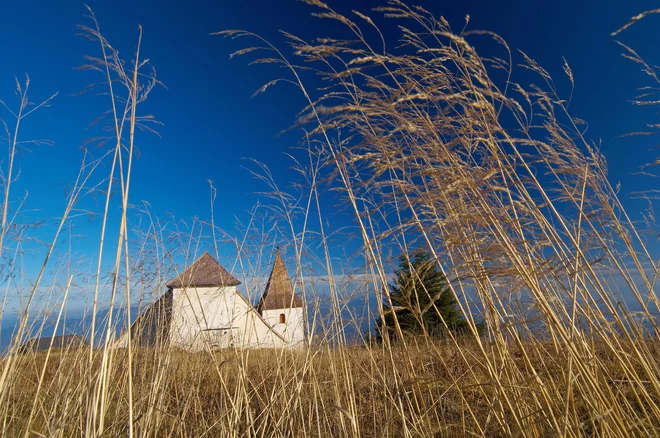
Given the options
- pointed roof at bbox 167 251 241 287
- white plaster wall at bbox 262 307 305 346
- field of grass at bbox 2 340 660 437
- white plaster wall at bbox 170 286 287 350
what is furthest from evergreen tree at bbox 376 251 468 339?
pointed roof at bbox 167 251 241 287

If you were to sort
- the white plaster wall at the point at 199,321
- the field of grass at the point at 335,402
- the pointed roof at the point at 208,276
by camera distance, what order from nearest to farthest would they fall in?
the field of grass at the point at 335,402 → the white plaster wall at the point at 199,321 → the pointed roof at the point at 208,276

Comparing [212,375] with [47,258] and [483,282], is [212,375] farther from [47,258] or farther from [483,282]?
[483,282]

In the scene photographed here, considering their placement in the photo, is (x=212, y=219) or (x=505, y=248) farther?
(x=212, y=219)

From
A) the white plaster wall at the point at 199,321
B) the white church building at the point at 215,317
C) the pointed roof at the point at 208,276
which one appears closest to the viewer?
the white plaster wall at the point at 199,321

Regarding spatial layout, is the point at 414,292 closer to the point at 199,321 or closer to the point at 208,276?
the point at 199,321

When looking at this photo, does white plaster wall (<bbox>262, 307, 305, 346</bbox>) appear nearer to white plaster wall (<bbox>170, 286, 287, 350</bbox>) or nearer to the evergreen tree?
white plaster wall (<bbox>170, 286, 287, 350</bbox>)

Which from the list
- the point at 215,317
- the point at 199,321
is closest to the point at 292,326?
the point at 199,321

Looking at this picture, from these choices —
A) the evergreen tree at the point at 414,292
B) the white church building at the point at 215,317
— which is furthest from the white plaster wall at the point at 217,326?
the evergreen tree at the point at 414,292

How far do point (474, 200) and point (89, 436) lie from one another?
156 cm

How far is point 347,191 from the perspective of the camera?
1682 mm

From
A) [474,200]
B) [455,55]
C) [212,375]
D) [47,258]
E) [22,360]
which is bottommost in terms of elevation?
[212,375]

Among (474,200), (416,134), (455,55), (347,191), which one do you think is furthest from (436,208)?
(455,55)

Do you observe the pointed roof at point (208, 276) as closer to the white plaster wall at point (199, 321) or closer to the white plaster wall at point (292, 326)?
the white plaster wall at point (199, 321)

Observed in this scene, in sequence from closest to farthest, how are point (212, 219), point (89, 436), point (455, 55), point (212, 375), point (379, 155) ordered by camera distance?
1. point (89, 436)
2. point (455, 55)
3. point (379, 155)
4. point (212, 219)
5. point (212, 375)
